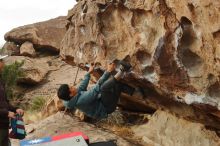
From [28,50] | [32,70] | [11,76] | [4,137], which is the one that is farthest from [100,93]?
[28,50]

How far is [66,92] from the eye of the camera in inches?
381

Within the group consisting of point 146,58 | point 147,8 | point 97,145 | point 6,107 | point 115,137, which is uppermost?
point 147,8

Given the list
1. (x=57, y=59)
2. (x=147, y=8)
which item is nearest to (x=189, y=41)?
(x=147, y=8)

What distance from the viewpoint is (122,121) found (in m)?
11.9

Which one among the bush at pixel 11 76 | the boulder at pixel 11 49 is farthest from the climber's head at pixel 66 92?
the boulder at pixel 11 49

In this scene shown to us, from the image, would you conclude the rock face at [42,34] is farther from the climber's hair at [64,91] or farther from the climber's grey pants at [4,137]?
the climber's grey pants at [4,137]

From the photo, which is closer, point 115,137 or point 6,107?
point 6,107

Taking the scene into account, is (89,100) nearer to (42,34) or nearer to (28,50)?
(28,50)

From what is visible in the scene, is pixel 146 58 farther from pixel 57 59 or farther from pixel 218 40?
pixel 57 59

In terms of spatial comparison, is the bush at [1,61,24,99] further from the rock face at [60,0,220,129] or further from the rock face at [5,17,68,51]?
the rock face at [60,0,220,129]

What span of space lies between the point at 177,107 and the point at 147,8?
2.19m

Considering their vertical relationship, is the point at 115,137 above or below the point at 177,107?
below

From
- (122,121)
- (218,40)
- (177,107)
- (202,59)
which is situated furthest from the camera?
(122,121)

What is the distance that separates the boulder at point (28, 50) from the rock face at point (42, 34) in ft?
1.06
